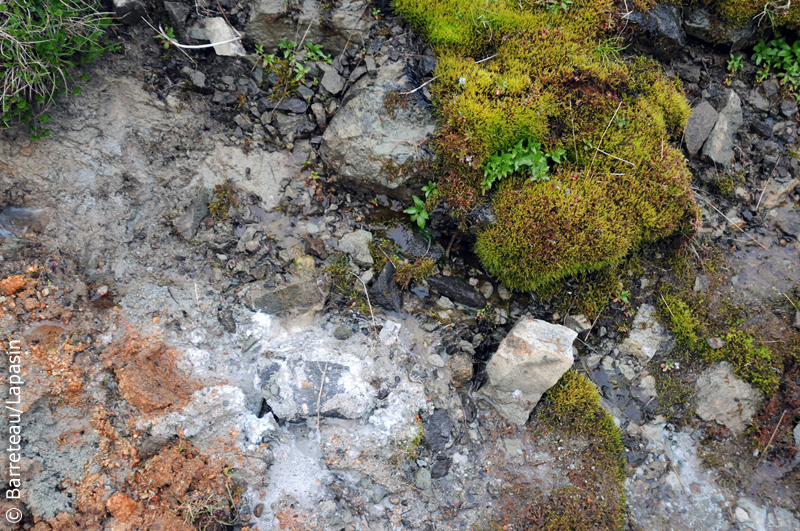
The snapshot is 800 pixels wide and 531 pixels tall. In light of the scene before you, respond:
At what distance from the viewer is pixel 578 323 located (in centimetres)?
557

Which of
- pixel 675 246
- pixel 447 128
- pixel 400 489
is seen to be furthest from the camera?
pixel 675 246

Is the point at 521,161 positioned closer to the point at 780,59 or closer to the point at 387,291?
the point at 387,291

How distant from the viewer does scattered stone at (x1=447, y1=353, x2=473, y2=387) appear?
5.36m

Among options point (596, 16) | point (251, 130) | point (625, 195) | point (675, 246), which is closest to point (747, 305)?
point (675, 246)

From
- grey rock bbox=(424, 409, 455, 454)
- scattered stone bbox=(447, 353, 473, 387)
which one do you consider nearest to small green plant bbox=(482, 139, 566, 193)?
scattered stone bbox=(447, 353, 473, 387)

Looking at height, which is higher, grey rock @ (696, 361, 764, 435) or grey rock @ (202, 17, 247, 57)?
grey rock @ (202, 17, 247, 57)

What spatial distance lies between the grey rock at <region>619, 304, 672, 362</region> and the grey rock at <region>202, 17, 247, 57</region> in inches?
244

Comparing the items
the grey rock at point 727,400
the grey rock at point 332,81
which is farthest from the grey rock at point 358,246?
the grey rock at point 727,400

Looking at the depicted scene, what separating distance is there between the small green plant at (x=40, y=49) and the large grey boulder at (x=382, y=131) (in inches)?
109

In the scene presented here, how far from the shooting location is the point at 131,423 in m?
4.36

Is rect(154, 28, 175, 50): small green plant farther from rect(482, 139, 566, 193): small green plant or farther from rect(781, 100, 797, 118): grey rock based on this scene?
rect(781, 100, 797, 118): grey rock

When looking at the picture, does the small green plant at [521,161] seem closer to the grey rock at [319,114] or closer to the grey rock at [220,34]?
the grey rock at [319,114]

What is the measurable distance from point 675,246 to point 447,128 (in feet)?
11.0

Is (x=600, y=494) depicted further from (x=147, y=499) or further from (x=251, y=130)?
(x=251, y=130)
